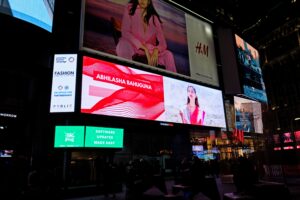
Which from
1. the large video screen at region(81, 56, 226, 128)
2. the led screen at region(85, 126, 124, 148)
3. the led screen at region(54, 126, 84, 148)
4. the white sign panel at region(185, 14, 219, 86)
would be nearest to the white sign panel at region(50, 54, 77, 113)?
the large video screen at region(81, 56, 226, 128)

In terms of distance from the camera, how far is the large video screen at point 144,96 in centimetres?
1077

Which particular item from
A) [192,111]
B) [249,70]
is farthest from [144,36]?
[249,70]

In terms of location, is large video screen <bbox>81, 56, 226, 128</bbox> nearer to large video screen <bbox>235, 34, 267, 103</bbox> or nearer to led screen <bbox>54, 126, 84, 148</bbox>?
led screen <bbox>54, 126, 84, 148</bbox>

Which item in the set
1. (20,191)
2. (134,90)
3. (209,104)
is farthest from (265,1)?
(20,191)

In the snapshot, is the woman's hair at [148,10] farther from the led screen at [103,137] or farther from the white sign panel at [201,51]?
the led screen at [103,137]

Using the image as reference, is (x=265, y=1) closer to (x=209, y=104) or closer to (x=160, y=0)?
(x=160, y=0)

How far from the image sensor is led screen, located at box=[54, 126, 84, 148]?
10336 mm

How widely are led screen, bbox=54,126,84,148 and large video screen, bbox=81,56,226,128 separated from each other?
43.2 inches

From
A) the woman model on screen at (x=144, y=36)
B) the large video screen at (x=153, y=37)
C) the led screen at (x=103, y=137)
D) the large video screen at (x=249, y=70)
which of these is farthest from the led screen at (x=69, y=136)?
the large video screen at (x=249, y=70)

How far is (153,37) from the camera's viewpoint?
14.2 metres

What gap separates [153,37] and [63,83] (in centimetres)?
618

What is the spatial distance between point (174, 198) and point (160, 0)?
41.8ft

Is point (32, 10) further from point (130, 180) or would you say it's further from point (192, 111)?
point (192, 111)

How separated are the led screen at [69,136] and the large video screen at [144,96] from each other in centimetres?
110
